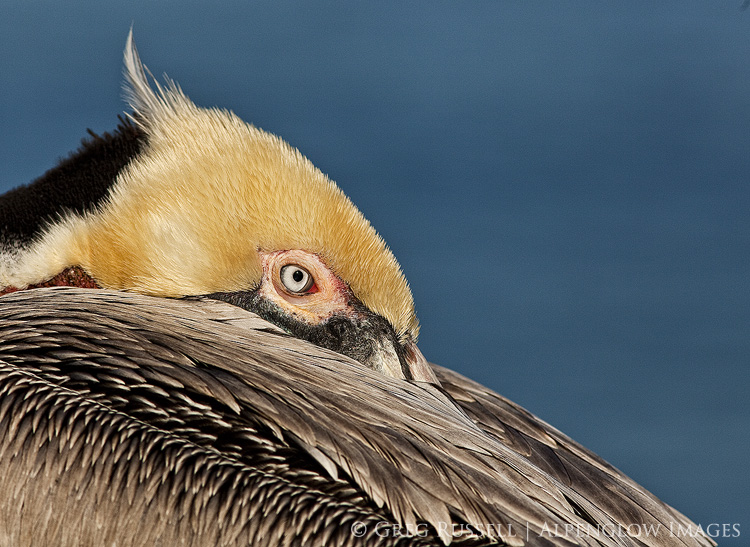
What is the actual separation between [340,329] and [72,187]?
685 mm

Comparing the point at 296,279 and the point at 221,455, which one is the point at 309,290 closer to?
the point at 296,279

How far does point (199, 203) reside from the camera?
1919 mm

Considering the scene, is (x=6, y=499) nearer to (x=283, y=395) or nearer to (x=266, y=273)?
(x=283, y=395)

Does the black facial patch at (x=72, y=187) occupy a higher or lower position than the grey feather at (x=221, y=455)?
higher

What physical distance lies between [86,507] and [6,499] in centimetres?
13

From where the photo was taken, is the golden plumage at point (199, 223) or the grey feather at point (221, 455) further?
the golden plumage at point (199, 223)

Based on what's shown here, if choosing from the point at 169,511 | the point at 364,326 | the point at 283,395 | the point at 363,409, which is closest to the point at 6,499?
the point at 169,511

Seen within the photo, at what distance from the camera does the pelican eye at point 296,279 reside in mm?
1931

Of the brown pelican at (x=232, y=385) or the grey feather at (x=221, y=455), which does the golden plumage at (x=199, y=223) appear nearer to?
the brown pelican at (x=232, y=385)

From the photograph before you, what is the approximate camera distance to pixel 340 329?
1.98 metres

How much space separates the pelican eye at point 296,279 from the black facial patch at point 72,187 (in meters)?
0.44

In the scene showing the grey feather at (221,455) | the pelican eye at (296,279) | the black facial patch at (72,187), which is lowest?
the grey feather at (221,455)

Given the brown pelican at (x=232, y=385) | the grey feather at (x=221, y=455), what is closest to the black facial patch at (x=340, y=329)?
the brown pelican at (x=232, y=385)

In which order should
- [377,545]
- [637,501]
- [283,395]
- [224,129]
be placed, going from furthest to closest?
1. [224,129]
2. [637,501]
3. [283,395]
4. [377,545]
